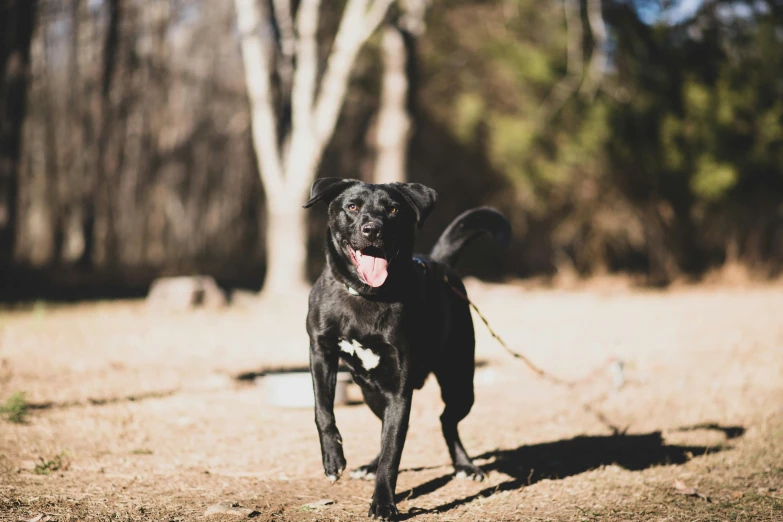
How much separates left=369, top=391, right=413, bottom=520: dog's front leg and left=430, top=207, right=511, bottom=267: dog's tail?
1214mm

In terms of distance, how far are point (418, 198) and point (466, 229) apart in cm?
88

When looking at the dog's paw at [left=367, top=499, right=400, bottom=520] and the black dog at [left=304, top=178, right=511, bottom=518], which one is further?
the black dog at [left=304, top=178, right=511, bottom=518]

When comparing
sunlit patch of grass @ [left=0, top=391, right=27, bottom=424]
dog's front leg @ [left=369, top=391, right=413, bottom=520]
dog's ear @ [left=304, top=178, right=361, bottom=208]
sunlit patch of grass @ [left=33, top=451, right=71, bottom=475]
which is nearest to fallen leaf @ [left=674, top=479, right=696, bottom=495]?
dog's front leg @ [left=369, top=391, right=413, bottom=520]

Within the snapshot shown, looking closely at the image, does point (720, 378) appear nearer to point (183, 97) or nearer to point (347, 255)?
point (347, 255)

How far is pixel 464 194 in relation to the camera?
24.8 m

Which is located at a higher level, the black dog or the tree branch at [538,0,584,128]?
the tree branch at [538,0,584,128]

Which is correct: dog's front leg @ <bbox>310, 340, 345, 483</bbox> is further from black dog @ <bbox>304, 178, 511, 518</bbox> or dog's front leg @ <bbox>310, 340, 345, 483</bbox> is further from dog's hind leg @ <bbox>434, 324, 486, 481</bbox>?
dog's hind leg @ <bbox>434, 324, 486, 481</bbox>

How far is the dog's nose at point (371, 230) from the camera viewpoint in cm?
355

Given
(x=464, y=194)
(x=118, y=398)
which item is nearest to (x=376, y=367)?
(x=118, y=398)

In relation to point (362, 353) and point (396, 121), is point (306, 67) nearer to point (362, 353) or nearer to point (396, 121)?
point (396, 121)

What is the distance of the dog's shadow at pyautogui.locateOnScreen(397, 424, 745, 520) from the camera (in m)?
4.27

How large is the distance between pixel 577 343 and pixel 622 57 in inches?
426

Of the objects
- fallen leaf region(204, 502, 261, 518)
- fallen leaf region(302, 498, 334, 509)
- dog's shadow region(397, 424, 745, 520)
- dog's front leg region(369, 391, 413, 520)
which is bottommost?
dog's shadow region(397, 424, 745, 520)

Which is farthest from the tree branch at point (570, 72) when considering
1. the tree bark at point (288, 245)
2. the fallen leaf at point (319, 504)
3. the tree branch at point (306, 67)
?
the fallen leaf at point (319, 504)
